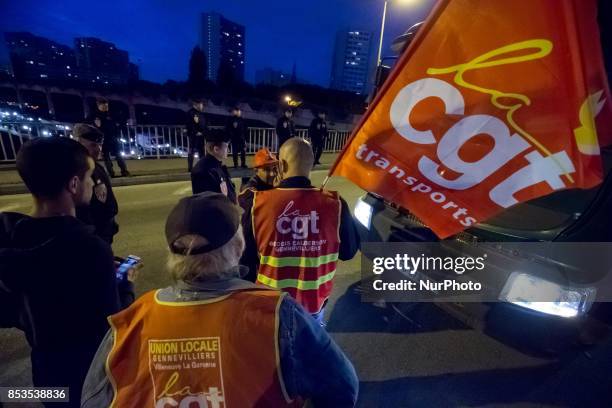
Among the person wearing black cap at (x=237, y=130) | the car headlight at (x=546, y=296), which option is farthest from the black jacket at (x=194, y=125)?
the car headlight at (x=546, y=296)

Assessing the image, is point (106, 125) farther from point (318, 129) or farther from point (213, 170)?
point (318, 129)

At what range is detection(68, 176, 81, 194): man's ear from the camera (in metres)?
1.66

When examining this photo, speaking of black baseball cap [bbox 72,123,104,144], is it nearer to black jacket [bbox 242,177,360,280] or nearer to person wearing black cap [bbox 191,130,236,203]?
person wearing black cap [bbox 191,130,236,203]

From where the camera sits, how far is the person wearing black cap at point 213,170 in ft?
11.6

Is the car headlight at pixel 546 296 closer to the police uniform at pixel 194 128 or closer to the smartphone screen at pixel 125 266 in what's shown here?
the smartphone screen at pixel 125 266

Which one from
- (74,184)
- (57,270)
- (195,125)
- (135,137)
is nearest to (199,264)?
(57,270)

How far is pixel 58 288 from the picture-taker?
58.2 inches

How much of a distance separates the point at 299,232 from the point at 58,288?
1.29m

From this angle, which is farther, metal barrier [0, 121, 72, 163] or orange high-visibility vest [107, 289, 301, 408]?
metal barrier [0, 121, 72, 163]

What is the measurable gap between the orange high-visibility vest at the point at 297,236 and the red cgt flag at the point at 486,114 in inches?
14.7

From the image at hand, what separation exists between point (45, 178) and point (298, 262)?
4.83 feet

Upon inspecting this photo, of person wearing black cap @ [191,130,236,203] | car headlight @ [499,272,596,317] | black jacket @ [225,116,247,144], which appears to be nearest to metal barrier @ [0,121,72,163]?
black jacket @ [225,116,247,144]

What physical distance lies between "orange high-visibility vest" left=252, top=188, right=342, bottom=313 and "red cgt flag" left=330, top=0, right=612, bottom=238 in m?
0.37

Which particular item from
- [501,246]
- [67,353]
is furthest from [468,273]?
[67,353]
